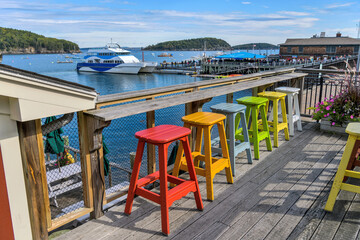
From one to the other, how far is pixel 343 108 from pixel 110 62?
173ft

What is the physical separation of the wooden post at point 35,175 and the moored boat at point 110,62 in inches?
1955

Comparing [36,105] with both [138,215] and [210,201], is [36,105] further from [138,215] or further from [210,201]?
[210,201]

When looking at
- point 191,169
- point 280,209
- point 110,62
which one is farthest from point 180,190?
point 110,62

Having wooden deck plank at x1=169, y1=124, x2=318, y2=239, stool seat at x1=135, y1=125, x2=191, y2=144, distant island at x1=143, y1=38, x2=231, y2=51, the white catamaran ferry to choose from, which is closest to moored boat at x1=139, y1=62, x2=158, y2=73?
the white catamaran ferry

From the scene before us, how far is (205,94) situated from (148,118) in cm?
75

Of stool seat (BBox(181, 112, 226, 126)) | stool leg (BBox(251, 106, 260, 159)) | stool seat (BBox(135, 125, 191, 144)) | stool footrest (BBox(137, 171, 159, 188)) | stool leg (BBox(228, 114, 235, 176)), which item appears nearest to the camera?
stool seat (BBox(135, 125, 191, 144))

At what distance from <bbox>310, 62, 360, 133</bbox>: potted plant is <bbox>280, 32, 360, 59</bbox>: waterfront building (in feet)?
166

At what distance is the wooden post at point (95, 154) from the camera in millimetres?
2096

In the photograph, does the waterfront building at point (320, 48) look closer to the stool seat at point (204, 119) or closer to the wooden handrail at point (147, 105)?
the wooden handrail at point (147, 105)

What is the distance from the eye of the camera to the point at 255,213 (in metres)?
2.38

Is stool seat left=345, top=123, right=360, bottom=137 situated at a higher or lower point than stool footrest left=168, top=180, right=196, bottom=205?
higher

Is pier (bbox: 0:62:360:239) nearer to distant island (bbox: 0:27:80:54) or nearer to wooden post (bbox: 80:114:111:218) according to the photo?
wooden post (bbox: 80:114:111:218)

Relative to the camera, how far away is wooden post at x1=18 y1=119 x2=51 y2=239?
69.1 inches

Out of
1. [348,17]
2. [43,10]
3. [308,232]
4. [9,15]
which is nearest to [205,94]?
[308,232]
